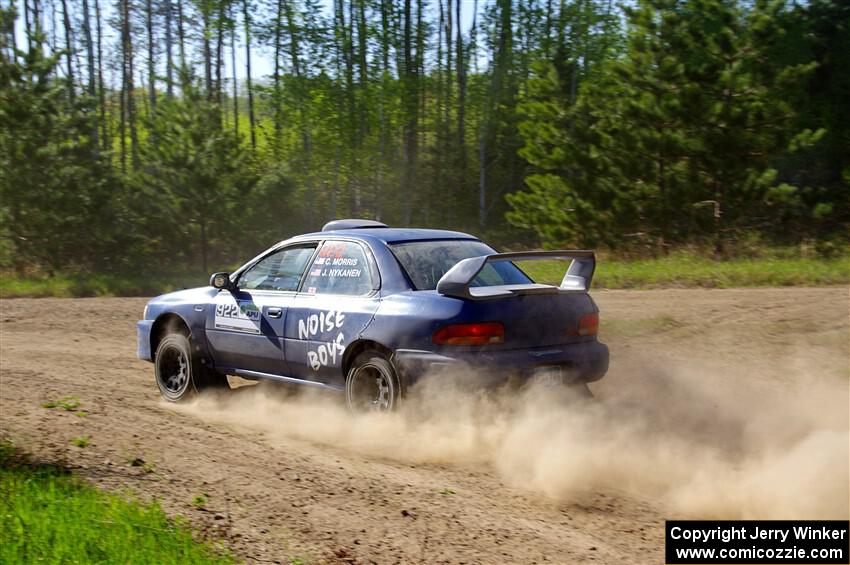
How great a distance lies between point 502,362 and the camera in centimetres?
618

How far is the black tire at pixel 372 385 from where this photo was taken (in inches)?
257

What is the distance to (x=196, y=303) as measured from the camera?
8555 mm

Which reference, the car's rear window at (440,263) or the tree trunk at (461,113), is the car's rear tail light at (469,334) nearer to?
the car's rear window at (440,263)

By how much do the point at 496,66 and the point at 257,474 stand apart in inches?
1336

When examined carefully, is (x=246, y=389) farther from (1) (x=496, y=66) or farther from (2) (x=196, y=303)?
(1) (x=496, y=66)

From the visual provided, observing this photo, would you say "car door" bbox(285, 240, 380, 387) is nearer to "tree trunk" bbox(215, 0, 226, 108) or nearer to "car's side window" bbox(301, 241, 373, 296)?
"car's side window" bbox(301, 241, 373, 296)

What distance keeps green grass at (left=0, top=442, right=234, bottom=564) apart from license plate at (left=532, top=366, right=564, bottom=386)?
9.14 ft

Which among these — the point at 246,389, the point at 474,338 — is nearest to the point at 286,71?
the point at 246,389

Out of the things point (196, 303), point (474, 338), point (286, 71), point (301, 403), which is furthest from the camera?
point (286, 71)

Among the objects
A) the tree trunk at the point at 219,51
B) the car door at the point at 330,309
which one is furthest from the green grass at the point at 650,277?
the tree trunk at the point at 219,51

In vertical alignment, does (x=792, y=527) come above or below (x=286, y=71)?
below

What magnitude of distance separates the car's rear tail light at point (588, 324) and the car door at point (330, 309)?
1632 mm

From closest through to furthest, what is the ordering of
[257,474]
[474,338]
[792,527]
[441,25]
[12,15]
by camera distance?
[792,527] → [257,474] → [474,338] → [12,15] → [441,25]

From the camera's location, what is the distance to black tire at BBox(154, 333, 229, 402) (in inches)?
332
